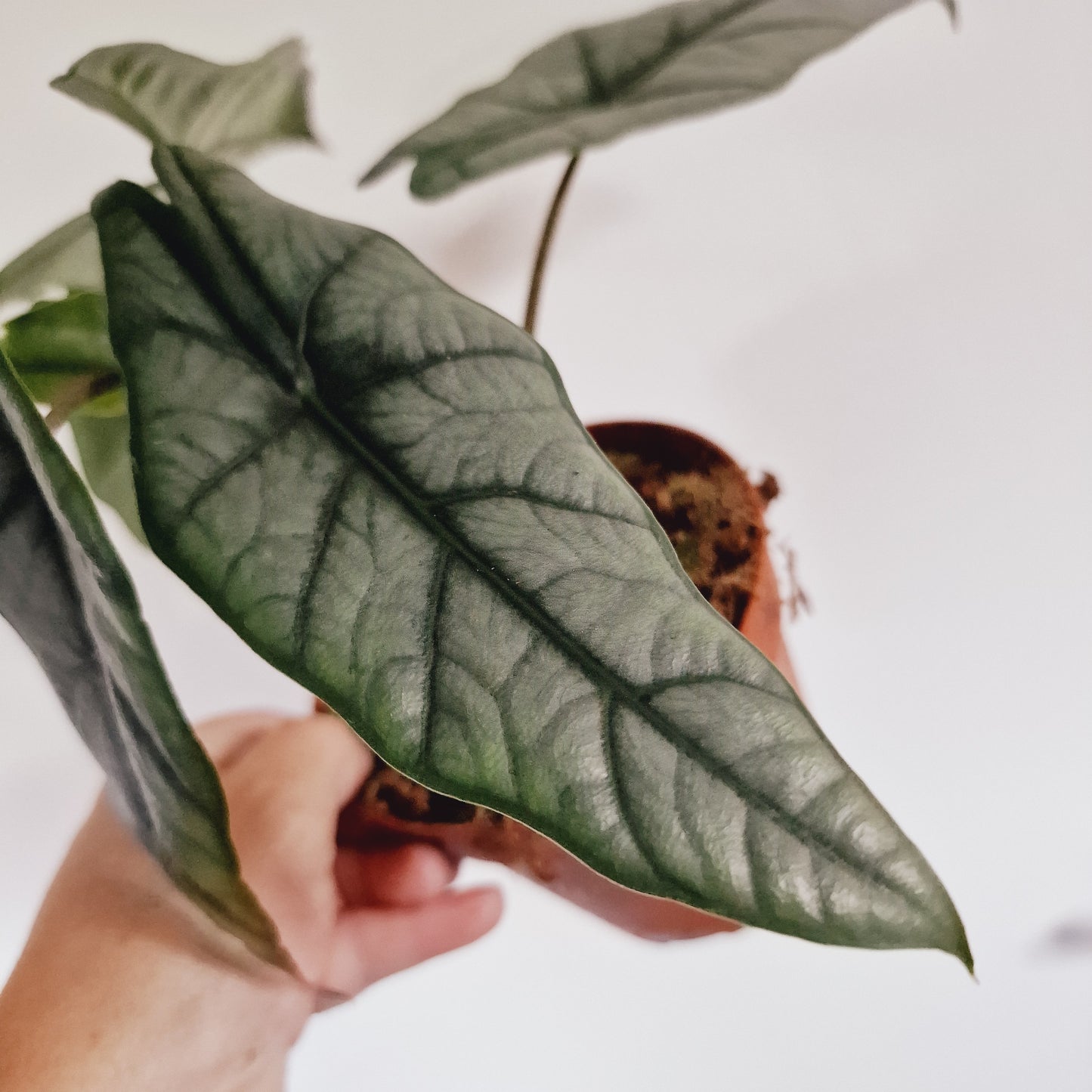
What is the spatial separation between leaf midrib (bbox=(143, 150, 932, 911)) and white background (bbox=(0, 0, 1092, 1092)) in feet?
1.71

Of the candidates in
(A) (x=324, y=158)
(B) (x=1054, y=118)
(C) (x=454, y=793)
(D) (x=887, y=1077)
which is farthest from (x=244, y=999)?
(B) (x=1054, y=118)

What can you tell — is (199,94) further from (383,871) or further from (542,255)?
(383,871)

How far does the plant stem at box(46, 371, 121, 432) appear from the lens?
21.0 inches

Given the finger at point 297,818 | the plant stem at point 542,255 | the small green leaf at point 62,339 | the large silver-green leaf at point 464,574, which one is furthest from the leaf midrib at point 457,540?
the finger at point 297,818

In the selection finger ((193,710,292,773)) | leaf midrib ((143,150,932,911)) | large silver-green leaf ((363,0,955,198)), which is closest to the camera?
leaf midrib ((143,150,932,911))

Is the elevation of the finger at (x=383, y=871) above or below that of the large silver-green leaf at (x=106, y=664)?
below

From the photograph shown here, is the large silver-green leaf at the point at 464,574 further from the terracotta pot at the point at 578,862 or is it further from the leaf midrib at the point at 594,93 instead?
the terracotta pot at the point at 578,862

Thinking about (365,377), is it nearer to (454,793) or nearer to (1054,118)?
(454,793)

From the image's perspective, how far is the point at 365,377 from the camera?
364mm

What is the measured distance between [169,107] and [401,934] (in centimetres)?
66

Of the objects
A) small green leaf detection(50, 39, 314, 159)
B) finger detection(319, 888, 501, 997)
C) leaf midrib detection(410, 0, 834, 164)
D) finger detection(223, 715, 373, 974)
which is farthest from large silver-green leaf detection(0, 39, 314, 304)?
finger detection(319, 888, 501, 997)

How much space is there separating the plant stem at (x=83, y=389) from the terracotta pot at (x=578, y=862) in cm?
32

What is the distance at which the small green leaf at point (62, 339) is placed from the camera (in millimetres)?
525

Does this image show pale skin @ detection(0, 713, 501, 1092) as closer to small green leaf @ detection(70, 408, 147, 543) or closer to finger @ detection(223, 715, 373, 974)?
finger @ detection(223, 715, 373, 974)
